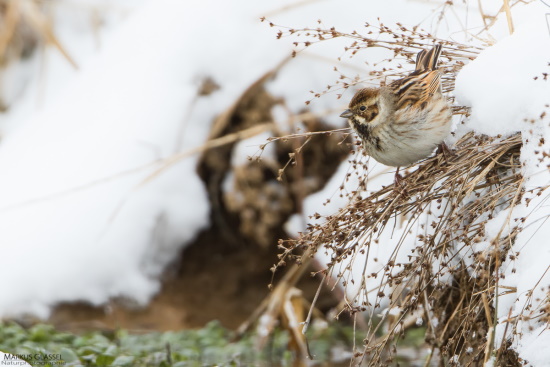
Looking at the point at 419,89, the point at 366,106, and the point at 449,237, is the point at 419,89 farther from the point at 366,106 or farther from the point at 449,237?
the point at 449,237

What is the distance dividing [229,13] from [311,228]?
3609mm

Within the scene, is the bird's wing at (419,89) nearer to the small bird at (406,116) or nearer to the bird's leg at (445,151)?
the small bird at (406,116)

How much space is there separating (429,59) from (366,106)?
0.32 metres

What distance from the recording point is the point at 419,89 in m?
3.45

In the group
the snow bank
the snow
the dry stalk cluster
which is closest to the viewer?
the snow bank

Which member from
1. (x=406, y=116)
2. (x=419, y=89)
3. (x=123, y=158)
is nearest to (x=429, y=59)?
(x=419, y=89)

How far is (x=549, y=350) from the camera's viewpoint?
9.00 feet

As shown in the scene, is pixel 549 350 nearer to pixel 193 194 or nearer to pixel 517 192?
pixel 517 192

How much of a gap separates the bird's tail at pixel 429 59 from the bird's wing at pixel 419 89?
0.02 m

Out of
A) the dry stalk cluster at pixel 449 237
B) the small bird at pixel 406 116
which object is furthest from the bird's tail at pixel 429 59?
the dry stalk cluster at pixel 449 237

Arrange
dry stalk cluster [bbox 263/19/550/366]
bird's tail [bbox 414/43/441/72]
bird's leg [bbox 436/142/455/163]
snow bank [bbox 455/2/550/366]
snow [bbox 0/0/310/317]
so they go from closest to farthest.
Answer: snow bank [bbox 455/2/550/366] < dry stalk cluster [bbox 263/19/550/366] < bird's leg [bbox 436/142/455/163] < bird's tail [bbox 414/43/441/72] < snow [bbox 0/0/310/317]

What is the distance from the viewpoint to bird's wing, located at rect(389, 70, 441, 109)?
344 centimetres

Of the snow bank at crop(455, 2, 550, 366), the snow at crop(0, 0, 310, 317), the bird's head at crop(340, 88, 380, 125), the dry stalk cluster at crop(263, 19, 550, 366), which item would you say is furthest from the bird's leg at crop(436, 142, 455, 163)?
the snow at crop(0, 0, 310, 317)

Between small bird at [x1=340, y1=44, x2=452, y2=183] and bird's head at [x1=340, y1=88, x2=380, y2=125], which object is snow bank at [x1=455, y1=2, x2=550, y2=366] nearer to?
small bird at [x1=340, y1=44, x2=452, y2=183]
